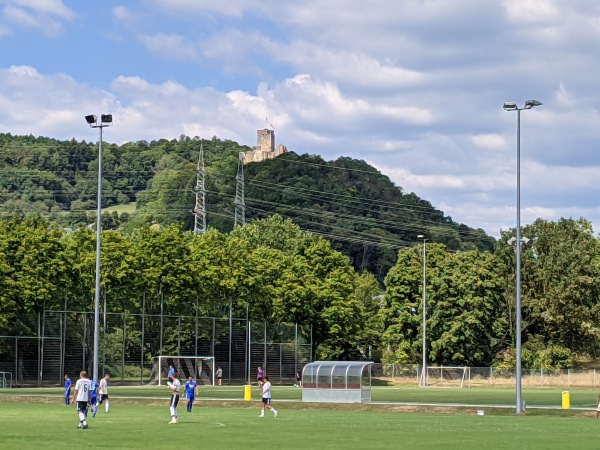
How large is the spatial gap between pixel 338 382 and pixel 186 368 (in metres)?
37.3

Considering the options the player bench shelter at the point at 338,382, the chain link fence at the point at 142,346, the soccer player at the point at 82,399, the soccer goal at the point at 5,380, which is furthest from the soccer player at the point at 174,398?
the chain link fence at the point at 142,346

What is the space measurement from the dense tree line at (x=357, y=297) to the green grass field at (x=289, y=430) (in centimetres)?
4221

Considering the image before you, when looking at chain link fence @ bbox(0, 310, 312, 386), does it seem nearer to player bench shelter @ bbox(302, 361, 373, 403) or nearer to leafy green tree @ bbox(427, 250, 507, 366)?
leafy green tree @ bbox(427, 250, 507, 366)

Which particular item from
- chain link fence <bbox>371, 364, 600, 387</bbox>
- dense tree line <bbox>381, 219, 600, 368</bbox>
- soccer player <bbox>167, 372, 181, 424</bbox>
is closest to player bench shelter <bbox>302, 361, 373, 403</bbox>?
soccer player <bbox>167, 372, 181, 424</bbox>

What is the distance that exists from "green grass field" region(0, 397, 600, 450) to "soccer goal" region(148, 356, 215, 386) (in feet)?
130

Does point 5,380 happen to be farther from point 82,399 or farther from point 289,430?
point 289,430

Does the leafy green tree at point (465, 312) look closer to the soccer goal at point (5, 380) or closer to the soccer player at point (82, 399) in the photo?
the soccer goal at point (5, 380)

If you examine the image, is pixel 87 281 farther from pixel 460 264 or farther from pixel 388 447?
pixel 388 447

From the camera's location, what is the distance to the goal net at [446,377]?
358ft

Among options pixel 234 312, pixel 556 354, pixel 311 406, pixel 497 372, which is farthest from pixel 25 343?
pixel 556 354

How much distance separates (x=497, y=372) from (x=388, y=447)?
8191cm

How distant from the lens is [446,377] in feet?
367

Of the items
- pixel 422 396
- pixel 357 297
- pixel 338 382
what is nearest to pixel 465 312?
pixel 357 297

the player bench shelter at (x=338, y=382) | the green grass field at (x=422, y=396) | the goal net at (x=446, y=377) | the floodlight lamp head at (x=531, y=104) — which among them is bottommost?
the goal net at (x=446, y=377)
